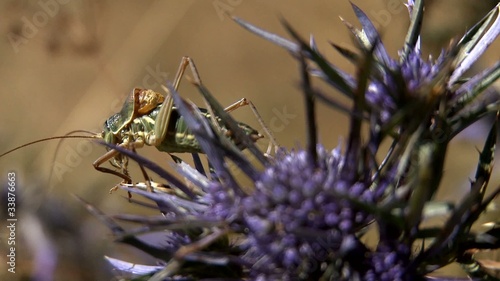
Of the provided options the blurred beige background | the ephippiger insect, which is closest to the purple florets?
the ephippiger insect

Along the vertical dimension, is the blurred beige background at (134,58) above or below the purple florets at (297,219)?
above

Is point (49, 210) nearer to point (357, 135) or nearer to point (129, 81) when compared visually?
point (357, 135)

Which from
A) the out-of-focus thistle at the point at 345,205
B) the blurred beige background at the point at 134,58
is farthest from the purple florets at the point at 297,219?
the blurred beige background at the point at 134,58

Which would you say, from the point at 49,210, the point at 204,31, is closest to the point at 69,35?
the point at 204,31

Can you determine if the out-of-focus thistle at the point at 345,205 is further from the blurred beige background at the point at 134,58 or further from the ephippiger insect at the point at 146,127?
the blurred beige background at the point at 134,58

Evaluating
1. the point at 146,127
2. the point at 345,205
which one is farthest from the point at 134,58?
the point at 345,205

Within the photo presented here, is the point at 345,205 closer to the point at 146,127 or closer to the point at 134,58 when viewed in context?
the point at 146,127

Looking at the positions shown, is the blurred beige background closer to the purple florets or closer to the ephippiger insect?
the ephippiger insect

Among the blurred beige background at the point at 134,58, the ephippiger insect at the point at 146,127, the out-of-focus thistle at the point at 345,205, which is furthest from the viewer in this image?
the blurred beige background at the point at 134,58
